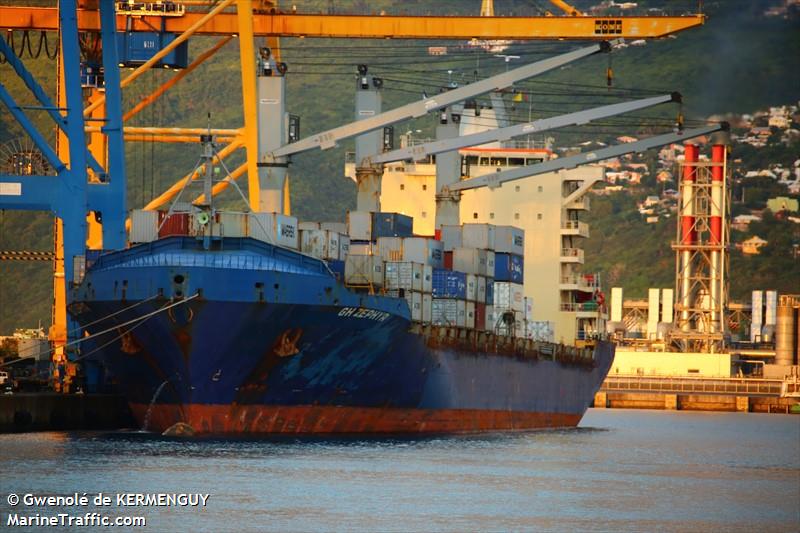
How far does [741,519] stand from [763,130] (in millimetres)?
121618

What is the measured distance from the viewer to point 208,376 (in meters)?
46.2

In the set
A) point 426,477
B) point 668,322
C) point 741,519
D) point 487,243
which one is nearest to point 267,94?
point 487,243

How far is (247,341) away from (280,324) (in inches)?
37.7

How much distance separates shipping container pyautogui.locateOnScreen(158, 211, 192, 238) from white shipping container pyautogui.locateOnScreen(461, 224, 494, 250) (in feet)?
40.3

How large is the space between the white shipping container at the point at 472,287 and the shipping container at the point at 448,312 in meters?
0.61

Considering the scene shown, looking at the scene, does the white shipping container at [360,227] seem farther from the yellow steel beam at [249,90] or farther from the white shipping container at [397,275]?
the yellow steel beam at [249,90]

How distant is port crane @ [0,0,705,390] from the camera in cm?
5112

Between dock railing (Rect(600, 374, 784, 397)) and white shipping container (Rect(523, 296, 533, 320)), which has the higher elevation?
white shipping container (Rect(523, 296, 533, 320))

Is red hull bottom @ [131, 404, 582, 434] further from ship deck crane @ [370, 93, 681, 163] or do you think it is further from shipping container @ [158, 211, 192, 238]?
ship deck crane @ [370, 93, 681, 163]

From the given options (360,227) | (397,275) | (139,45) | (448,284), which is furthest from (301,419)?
(139,45)

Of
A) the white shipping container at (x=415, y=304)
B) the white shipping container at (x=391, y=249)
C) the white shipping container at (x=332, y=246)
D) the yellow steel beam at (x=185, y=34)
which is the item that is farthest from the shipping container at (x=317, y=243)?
the yellow steel beam at (x=185, y=34)

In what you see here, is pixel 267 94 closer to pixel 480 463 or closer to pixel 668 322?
pixel 480 463

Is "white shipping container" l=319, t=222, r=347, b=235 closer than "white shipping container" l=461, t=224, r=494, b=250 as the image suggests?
Yes

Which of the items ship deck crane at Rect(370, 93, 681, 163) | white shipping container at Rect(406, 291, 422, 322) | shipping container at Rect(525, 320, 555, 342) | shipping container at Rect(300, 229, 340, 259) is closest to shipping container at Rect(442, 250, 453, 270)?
white shipping container at Rect(406, 291, 422, 322)
